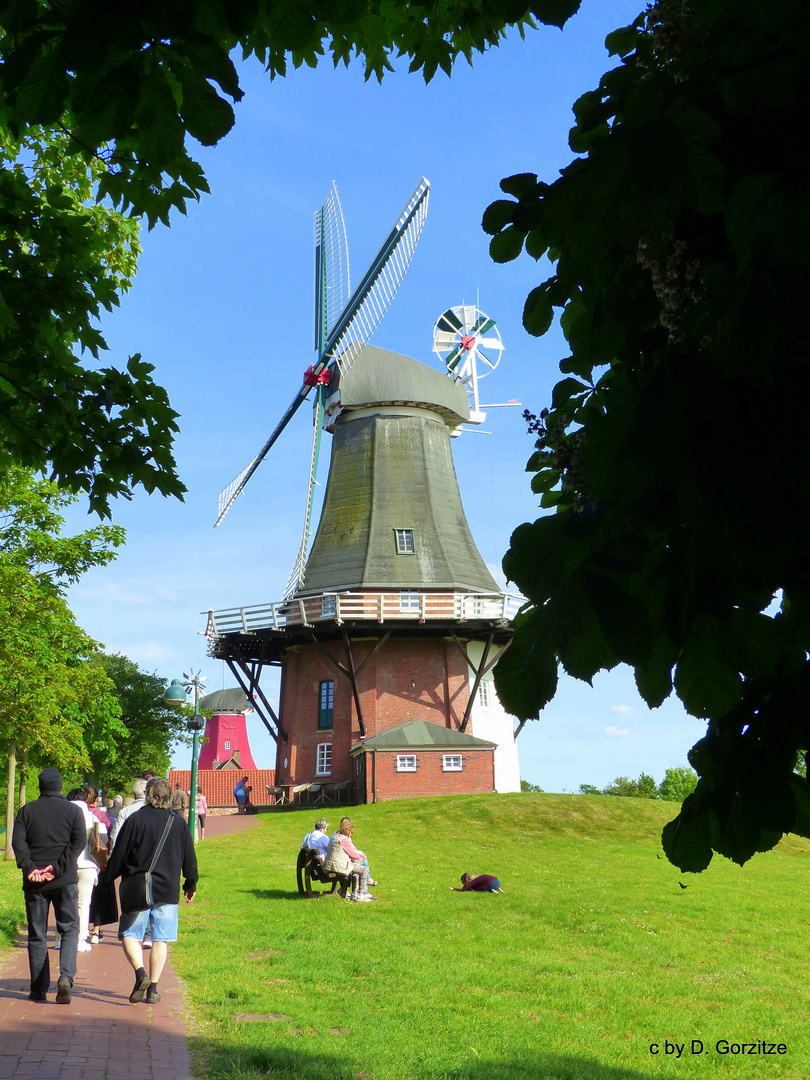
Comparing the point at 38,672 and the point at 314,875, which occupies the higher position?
the point at 38,672

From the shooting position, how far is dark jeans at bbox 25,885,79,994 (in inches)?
307

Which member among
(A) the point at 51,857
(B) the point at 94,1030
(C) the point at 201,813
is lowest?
(B) the point at 94,1030

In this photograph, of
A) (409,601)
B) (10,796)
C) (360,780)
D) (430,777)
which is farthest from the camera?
(409,601)

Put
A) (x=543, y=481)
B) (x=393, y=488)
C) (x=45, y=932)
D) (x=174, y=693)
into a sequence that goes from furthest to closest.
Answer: (x=393, y=488) → (x=174, y=693) → (x=45, y=932) → (x=543, y=481)

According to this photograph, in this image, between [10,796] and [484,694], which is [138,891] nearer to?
[10,796]

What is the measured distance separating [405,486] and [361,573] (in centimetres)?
406

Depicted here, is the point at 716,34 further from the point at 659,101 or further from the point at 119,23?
the point at 119,23

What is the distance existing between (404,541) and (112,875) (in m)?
27.2

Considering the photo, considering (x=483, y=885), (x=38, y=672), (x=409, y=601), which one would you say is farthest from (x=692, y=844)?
(x=409, y=601)

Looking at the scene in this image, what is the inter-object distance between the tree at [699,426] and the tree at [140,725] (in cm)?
5136

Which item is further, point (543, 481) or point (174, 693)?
point (174, 693)

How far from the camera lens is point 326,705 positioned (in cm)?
3447

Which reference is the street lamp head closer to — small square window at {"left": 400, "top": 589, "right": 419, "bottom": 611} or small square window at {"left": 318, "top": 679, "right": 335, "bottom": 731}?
small square window at {"left": 400, "top": 589, "right": 419, "bottom": 611}

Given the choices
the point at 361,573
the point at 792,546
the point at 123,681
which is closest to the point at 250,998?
the point at 792,546
